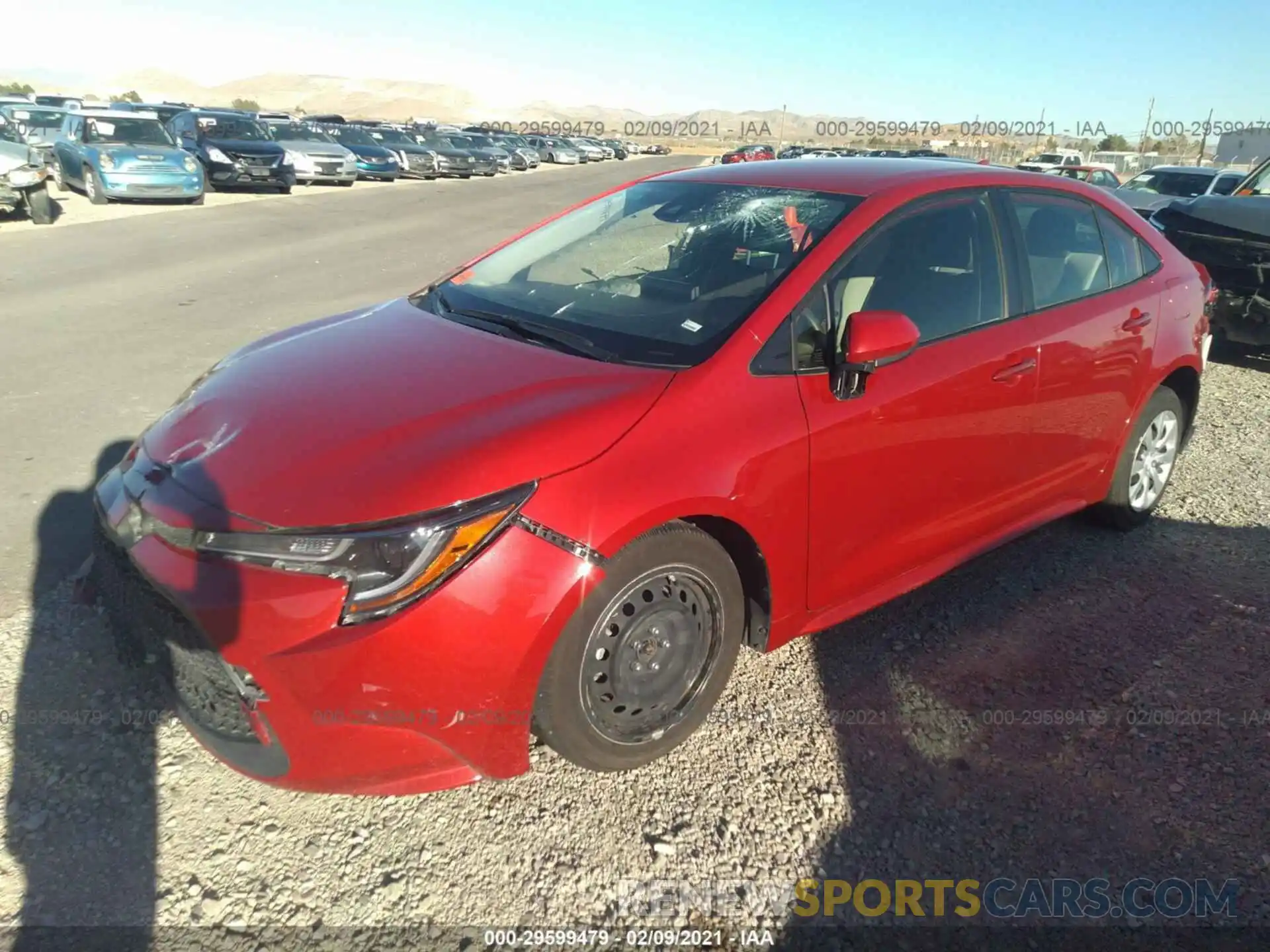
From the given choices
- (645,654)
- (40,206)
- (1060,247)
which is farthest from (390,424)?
(40,206)

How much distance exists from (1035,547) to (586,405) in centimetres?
284

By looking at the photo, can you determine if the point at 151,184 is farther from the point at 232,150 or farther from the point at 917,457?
the point at 917,457

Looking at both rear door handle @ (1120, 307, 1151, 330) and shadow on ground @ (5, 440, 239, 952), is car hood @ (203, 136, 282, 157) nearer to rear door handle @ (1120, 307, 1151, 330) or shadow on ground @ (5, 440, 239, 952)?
shadow on ground @ (5, 440, 239, 952)

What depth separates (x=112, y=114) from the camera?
56.1 feet

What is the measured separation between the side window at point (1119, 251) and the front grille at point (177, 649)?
3.82 metres

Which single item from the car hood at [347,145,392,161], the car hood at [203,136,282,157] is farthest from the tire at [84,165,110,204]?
the car hood at [347,145,392,161]

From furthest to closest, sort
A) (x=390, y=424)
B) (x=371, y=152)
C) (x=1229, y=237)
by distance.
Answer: (x=371, y=152) < (x=1229, y=237) < (x=390, y=424)

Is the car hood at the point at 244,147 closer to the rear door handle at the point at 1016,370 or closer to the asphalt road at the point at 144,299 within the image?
the asphalt road at the point at 144,299

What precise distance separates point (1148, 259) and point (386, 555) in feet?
12.6

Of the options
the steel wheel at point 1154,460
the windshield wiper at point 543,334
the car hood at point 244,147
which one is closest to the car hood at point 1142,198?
the steel wheel at point 1154,460

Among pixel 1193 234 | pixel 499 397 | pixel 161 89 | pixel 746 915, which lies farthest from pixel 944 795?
pixel 161 89

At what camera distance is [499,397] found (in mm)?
2520

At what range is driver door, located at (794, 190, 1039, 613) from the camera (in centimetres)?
285

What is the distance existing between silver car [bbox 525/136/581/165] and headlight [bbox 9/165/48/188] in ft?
115
